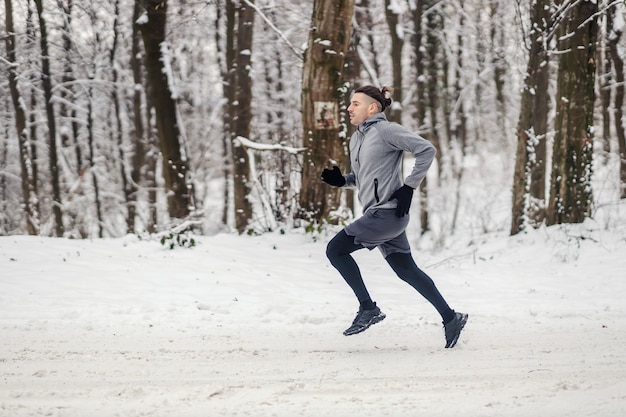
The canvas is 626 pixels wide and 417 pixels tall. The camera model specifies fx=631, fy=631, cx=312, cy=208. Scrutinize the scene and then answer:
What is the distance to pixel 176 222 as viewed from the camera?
9570 mm

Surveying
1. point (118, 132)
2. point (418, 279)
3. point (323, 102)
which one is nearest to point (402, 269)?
point (418, 279)

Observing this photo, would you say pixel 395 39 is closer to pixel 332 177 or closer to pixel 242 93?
pixel 242 93

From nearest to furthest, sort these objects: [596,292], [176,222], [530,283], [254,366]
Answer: [254,366]
[596,292]
[530,283]
[176,222]

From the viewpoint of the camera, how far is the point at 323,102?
29.1 feet

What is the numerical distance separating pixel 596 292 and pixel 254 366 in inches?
156

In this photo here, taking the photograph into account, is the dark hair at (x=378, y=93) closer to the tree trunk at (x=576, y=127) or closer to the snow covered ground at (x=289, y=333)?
the snow covered ground at (x=289, y=333)

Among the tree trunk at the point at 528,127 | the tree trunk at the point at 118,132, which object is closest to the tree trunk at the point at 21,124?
the tree trunk at the point at 118,132

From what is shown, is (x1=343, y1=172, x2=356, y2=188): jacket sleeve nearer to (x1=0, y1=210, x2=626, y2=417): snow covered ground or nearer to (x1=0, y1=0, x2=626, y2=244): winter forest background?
(x1=0, y1=210, x2=626, y2=417): snow covered ground

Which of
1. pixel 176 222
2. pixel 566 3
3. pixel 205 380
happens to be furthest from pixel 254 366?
pixel 566 3

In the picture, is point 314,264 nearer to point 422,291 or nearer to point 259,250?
point 259,250

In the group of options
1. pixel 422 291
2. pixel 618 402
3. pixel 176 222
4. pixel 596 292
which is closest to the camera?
pixel 618 402

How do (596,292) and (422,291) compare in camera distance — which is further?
(596,292)

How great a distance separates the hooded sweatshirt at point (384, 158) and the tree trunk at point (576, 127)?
18.0 feet

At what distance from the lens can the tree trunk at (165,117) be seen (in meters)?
10.9
